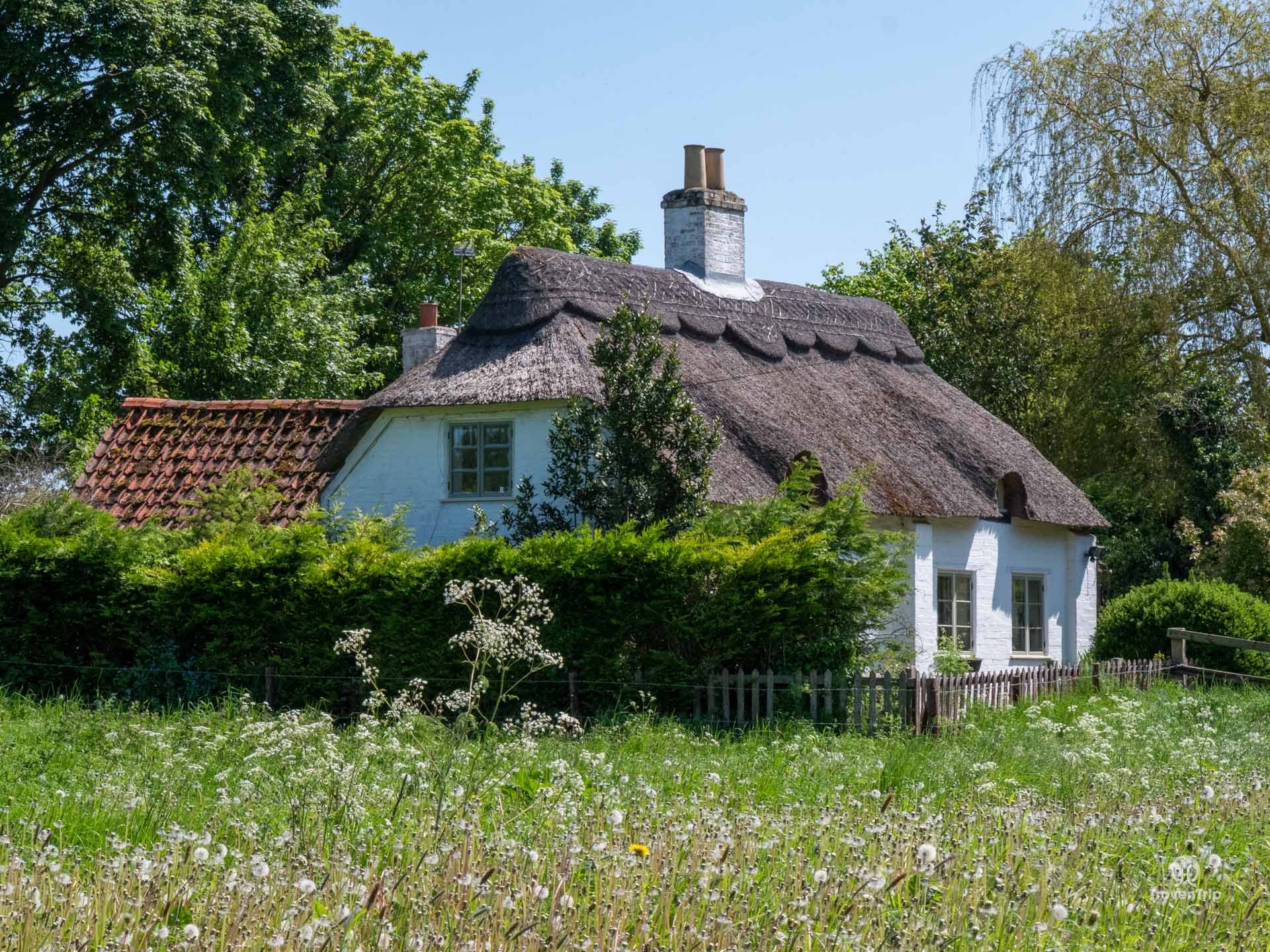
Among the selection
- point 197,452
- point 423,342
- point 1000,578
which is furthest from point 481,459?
point 1000,578

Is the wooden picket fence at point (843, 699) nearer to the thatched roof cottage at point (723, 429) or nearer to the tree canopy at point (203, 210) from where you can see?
the thatched roof cottage at point (723, 429)

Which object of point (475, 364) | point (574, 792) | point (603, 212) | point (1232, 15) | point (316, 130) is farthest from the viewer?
point (603, 212)

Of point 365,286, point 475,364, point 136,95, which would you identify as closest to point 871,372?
point 475,364

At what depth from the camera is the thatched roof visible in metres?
18.9

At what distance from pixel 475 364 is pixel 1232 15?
1596 centimetres

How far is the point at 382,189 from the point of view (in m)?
35.4

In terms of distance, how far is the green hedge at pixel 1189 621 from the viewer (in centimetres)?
1938

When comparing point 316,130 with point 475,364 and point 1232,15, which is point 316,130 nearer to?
point 475,364

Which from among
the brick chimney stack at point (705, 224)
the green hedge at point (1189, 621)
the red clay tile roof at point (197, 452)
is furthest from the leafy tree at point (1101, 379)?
the red clay tile roof at point (197, 452)

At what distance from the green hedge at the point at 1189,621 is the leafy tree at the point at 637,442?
7256 millimetres

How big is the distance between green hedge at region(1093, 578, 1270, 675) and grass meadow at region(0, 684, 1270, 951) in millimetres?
9157

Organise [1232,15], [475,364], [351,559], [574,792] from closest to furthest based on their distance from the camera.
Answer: [574,792], [351,559], [475,364], [1232,15]

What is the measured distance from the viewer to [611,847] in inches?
226

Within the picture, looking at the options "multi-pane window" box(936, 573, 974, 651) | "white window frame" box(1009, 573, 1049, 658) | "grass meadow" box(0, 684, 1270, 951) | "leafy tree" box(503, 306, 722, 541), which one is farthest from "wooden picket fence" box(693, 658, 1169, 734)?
"white window frame" box(1009, 573, 1049, 658)
